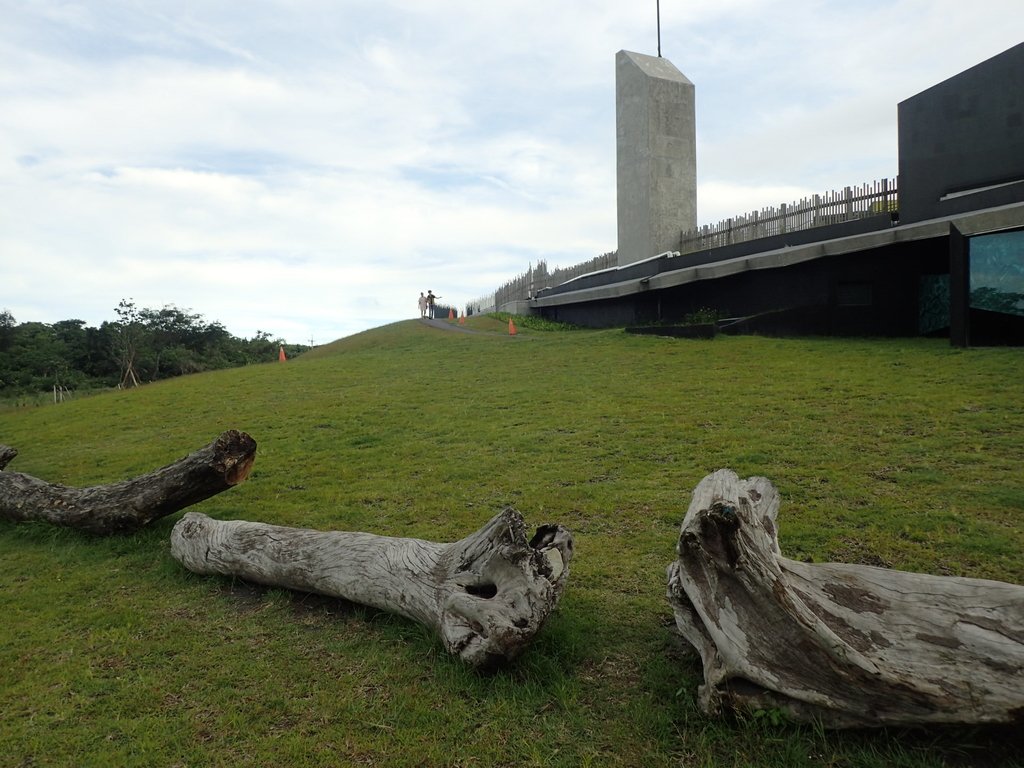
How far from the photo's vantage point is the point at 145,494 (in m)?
6.99

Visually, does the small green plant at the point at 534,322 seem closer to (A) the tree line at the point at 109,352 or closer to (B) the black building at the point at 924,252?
(B) the black building at the point at 924,252

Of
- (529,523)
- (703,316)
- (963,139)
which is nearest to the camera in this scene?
(529,523)

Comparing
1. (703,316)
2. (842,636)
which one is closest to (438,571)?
(842,636)

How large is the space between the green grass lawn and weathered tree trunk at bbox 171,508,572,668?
0.22 metres

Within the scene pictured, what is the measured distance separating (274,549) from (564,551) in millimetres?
2526

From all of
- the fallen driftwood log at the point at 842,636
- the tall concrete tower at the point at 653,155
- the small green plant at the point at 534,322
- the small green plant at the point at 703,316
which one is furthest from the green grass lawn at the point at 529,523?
the small green plant at the point at 534,322

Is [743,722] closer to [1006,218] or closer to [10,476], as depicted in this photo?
[10,476]

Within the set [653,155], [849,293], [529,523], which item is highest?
[653,155]

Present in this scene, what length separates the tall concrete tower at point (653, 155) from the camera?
93.6 ft

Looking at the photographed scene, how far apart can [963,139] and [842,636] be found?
808 inches

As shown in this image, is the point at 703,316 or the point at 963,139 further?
the point at 703,316

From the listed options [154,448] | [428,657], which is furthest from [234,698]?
[154,448]

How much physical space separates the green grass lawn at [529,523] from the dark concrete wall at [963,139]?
6.59m

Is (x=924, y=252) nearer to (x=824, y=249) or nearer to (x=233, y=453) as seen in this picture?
(x=824, y=249)
